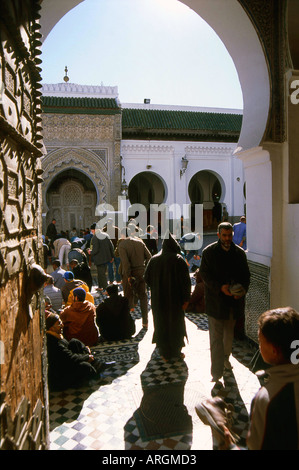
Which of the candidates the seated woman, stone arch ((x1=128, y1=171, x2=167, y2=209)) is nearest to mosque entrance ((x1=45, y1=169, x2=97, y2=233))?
stone arch ((x1=128, y1=171, x2=167, y2=209))

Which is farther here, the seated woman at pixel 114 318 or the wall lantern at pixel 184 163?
the wall lantern at pixel 184 163

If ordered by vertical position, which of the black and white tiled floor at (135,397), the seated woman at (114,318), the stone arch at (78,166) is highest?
the stone arch at (78,166)

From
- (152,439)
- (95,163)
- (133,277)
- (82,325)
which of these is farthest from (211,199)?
(152,439)

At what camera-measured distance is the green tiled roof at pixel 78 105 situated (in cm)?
1114

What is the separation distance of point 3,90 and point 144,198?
1375 centimetres

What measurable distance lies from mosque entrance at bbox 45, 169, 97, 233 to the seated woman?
874 centimetres

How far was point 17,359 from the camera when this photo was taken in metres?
1.31

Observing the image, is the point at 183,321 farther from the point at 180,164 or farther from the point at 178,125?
the point at 178,125

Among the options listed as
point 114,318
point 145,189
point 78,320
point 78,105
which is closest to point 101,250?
point 114,318

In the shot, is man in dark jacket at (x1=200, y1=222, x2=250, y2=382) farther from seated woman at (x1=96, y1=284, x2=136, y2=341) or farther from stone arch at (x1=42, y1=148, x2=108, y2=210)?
stone arch at (x1=42, y1=148, x2=108, y2=210)

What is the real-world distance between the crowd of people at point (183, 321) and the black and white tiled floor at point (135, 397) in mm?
131

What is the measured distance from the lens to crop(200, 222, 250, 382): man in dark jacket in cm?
272

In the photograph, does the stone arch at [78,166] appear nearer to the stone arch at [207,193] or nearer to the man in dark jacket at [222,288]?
the stone arch at [207,193]

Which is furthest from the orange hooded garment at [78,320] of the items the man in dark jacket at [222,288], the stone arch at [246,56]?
the stone arch at [246,56]
